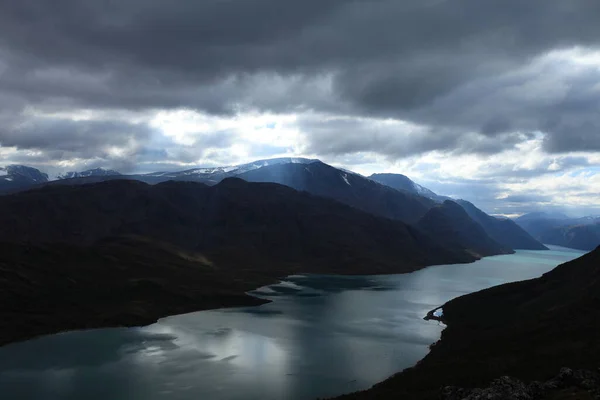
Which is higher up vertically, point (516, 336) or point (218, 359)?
point (516, 336)

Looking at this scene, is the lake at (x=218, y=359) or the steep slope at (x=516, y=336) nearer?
the steep slope at (x=516, y=336)

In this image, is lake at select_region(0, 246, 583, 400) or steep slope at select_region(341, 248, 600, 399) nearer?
steep slope at select_region(341, 248, 600, 399)

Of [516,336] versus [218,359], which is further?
[516,336]

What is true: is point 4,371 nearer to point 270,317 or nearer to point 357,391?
point 357,391

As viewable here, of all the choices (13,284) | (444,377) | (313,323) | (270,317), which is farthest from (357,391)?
(13,284)
